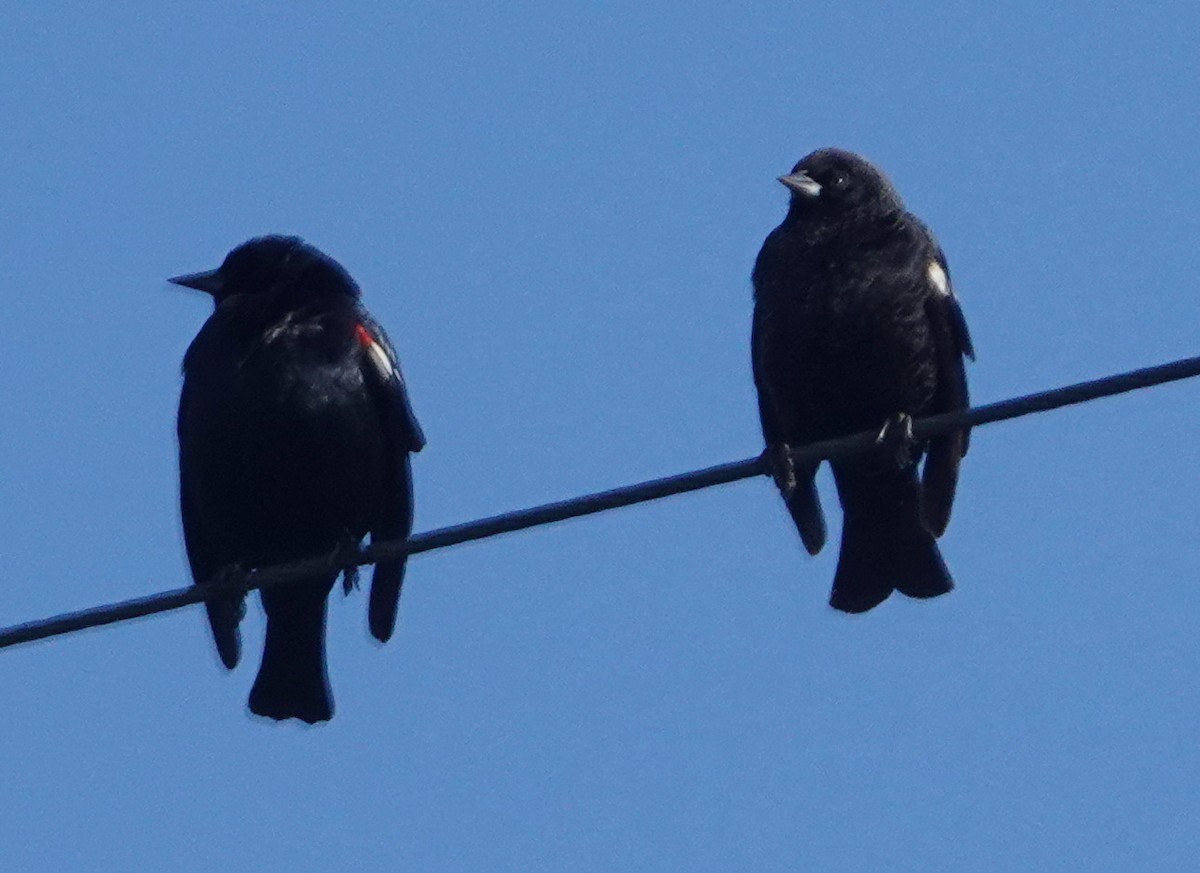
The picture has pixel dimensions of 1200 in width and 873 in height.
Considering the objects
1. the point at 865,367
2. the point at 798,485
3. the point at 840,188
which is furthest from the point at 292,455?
the point at 840,188

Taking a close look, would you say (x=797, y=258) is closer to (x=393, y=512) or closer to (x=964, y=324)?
(x=964, y=324)

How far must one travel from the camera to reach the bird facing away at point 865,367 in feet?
23.0

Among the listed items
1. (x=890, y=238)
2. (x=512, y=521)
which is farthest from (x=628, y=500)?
(x=890, y=238)

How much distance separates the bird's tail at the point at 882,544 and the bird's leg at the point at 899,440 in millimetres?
79

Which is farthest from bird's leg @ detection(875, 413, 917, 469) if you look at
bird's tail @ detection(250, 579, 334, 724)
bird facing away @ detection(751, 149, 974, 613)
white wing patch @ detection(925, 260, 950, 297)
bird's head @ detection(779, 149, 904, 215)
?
bird's tail @ detection(250, 579, 334, 724)

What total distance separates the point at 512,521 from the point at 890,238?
2629mm

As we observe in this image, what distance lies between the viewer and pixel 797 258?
7.19 m

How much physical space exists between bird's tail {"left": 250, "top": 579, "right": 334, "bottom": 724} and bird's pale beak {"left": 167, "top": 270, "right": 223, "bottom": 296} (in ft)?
3.04

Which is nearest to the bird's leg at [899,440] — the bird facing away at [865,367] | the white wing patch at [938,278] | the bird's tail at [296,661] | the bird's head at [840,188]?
the bird facing away at [865,367]

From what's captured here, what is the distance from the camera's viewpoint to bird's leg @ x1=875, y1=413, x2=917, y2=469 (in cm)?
625

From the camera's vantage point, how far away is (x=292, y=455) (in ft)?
22.4

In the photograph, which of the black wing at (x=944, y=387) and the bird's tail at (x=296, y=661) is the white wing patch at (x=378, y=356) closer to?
the bird's tail at (x=296, y=661)

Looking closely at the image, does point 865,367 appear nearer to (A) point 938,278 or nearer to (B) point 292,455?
(A) point 938,278

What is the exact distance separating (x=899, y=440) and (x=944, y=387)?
1.01 meters
